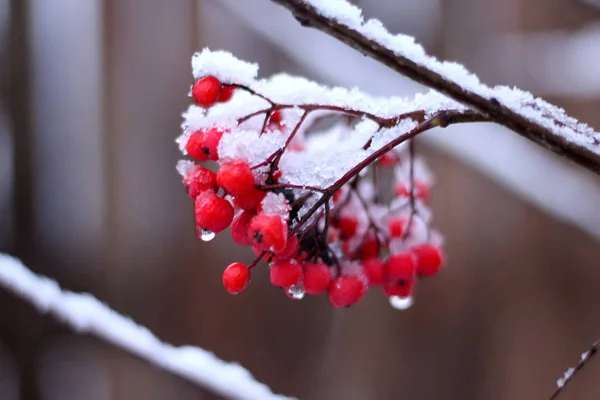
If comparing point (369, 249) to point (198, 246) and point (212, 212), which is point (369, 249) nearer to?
point (212, 212)

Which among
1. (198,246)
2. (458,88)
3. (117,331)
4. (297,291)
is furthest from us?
(198,246)

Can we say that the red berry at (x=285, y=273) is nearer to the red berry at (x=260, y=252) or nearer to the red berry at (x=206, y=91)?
the red berry at (x=260, y=252)

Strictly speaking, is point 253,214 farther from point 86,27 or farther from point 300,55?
point 86,27

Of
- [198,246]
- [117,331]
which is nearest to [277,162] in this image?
[117,331]

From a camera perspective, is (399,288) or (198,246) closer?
(399,288)

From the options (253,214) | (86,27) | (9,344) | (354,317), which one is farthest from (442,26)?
(9,344)

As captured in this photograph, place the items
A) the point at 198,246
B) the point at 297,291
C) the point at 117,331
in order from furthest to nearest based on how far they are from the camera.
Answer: the point at 198,246, the point at 117,331, the point at 297,291

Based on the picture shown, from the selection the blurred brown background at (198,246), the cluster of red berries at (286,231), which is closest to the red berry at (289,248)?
the cluster of red berries at (286,231)

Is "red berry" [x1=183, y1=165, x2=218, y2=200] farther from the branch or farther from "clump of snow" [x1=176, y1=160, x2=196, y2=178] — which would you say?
the branch
